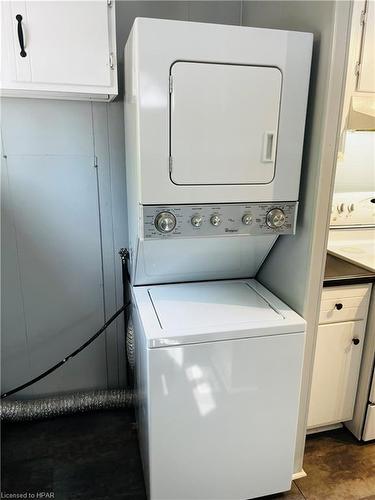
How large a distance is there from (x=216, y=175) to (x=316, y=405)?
1394mm

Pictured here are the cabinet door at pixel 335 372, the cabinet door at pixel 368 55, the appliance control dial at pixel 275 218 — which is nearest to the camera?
the appliance control dial at pixel 275 218

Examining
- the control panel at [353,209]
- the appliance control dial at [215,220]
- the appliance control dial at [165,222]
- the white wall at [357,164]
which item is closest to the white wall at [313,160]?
the appliance control dial at [215,220]

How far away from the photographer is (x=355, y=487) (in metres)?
1.90

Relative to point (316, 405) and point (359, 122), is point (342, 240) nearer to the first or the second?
point (359, 122)

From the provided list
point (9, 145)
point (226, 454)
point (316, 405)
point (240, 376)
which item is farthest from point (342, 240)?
point (9, 145)

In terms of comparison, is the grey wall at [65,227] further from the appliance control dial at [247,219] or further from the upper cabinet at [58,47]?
the appliance control dial at [247,219]

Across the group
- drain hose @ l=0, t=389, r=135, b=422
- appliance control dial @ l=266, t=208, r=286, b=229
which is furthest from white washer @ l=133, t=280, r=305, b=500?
drain hose @ l=0, t=389, r=135, b=422

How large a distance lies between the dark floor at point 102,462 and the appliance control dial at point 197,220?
4.43 ft

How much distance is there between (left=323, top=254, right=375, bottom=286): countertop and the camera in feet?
6.07

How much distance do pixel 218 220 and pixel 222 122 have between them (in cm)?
38

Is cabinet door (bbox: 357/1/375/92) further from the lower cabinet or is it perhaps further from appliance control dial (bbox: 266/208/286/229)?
the lower cabinet

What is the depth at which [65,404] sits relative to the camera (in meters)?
2.25

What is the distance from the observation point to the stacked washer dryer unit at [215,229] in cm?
136

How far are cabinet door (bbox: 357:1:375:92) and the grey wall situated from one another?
66 cm
